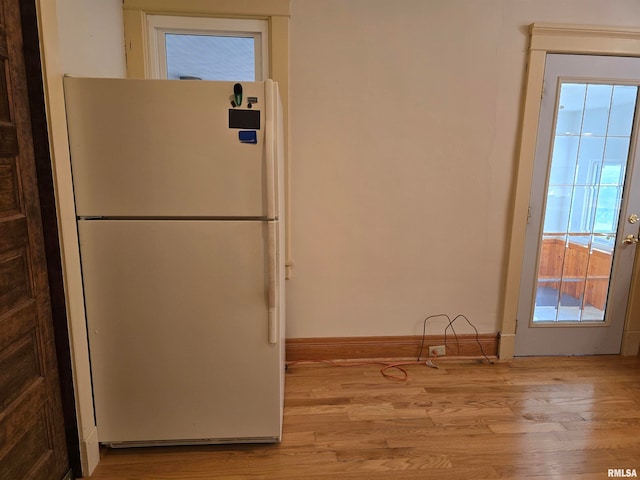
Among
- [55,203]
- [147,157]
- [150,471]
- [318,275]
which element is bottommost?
[150,471]

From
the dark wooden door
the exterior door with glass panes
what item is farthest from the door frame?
the dark wooden door

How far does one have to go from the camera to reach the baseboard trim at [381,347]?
2.48 meters

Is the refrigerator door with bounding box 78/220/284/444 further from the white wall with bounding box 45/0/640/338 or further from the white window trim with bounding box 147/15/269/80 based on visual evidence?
the white window trim with bounding box 147/15/269/80

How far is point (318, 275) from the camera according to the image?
2.41 meters

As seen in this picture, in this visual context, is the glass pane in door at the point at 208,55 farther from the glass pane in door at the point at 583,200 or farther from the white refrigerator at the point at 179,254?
the glass pane in door at the point at 583,200

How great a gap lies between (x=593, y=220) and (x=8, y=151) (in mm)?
3207

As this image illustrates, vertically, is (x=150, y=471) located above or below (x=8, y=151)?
below

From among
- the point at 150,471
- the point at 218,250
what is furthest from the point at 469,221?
the point at 150,471

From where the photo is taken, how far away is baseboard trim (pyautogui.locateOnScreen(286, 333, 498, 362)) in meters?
2.48

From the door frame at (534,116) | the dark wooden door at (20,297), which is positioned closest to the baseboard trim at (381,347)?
the door frame at (534,116)

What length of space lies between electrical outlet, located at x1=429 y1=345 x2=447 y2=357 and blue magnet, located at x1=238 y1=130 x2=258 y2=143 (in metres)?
1.95

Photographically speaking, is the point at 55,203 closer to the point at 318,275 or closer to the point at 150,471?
the point at 150,471

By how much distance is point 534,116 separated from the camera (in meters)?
2.27
